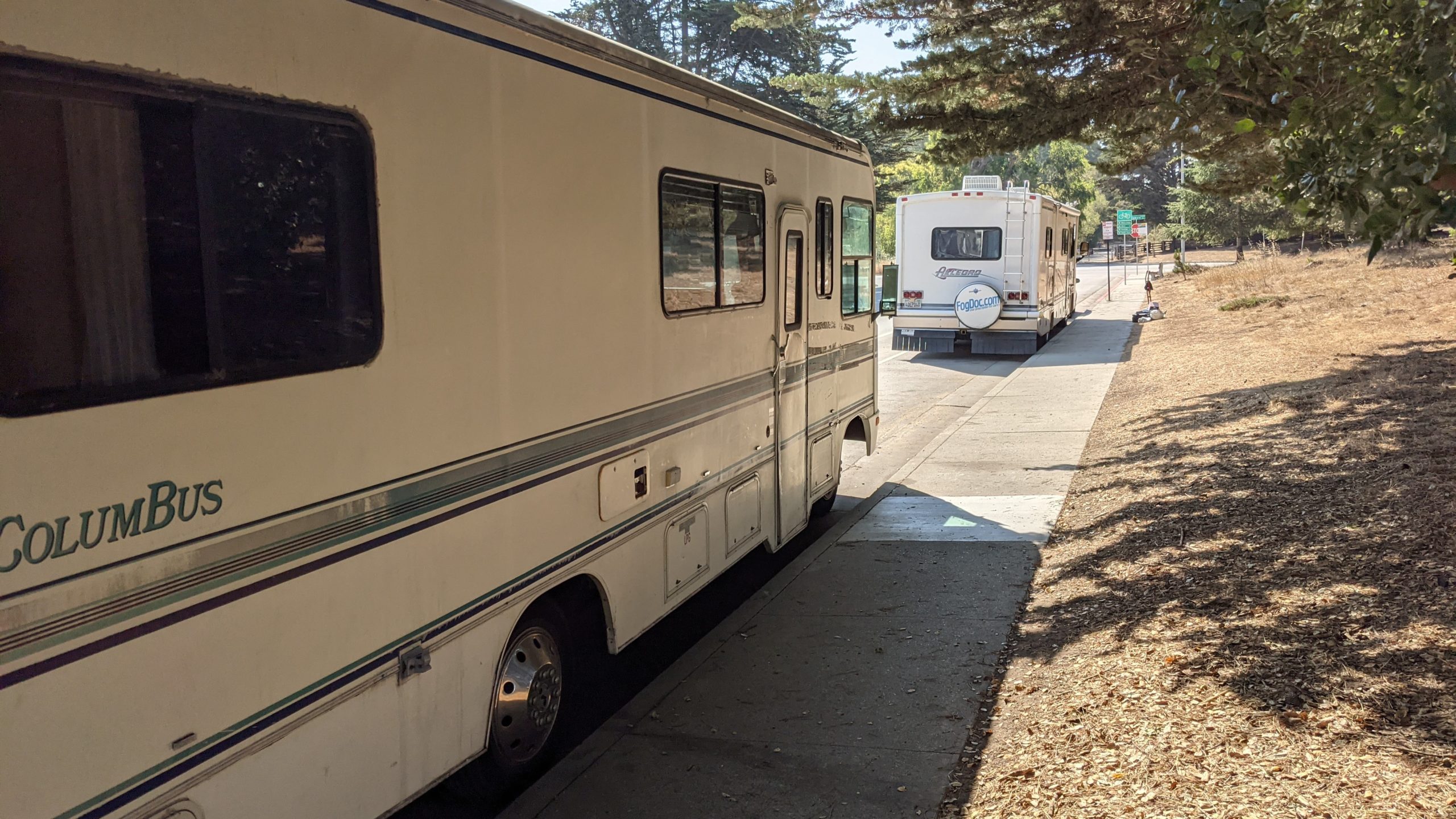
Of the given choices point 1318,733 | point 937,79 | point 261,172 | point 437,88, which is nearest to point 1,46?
point 261,172

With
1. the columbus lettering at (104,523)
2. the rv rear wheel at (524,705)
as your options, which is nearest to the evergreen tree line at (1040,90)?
the rv rear wheel at (524,705)

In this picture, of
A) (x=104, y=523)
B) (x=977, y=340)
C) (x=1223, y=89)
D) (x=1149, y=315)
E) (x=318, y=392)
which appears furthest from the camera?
(x=1149, y=315)

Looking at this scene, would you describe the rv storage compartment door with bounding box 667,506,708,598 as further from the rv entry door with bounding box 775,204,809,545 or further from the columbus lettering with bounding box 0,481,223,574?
the columbus lettering with bounding box 0,481,223,574

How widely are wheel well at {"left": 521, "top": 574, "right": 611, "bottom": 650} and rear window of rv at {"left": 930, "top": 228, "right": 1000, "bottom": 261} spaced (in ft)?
51.8

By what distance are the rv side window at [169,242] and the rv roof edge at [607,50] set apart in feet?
3.13

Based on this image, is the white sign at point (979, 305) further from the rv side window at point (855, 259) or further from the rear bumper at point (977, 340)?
the rv side window at point (855, 259)

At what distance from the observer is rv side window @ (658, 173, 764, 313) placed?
A: 17.3 feet

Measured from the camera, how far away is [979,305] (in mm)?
19359

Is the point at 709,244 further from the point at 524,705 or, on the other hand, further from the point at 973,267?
the point at 973,267

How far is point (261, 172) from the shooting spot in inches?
113

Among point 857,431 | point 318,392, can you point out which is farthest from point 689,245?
point 857,431

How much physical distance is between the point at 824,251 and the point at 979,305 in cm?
1230

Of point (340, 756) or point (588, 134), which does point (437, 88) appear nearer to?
point (588, 134)

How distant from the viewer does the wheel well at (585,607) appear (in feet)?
15.0
